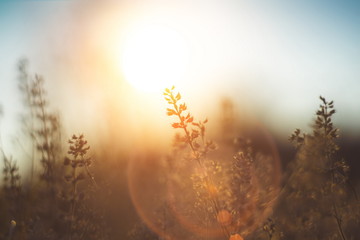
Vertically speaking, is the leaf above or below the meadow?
above

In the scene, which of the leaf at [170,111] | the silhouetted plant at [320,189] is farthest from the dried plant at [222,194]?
the silhouetted plant at [320,189]

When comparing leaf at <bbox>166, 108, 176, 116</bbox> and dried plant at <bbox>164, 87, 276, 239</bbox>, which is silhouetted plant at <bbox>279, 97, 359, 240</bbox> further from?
leaf at <bbox>166, 108, 176, 116</bbox>

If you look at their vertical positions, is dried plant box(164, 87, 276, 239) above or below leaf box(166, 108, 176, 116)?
below

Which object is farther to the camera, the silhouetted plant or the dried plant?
the silhouetted plant

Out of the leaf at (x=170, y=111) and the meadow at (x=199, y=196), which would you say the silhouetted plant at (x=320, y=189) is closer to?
the meadow at (x=199, y=196)

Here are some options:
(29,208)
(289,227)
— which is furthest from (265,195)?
(29,208)

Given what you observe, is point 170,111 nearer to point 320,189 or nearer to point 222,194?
point 222,194

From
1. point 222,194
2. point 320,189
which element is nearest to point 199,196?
point 222,194

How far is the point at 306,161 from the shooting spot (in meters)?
3.93

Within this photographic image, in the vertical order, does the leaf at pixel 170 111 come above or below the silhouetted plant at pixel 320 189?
above

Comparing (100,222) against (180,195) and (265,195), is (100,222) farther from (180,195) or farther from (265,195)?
(265,195)

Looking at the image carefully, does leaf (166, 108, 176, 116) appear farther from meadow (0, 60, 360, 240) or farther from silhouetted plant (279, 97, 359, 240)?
silhouetted plant (279, 97, 359, 240)

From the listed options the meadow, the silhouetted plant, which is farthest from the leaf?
the silhouetted plant

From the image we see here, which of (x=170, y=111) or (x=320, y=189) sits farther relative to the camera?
(x=320, y=189)
